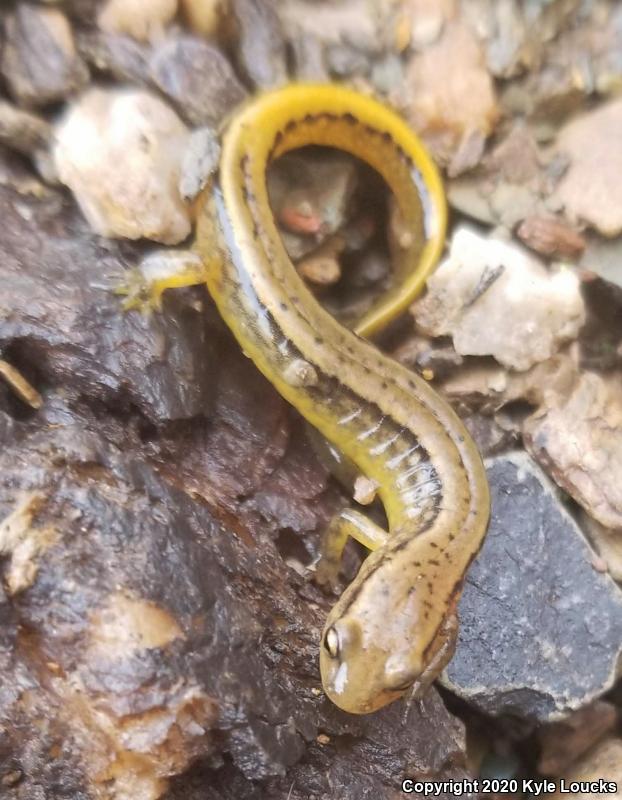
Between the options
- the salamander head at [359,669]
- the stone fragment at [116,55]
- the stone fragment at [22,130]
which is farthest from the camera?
the stone fragment at [116,55]

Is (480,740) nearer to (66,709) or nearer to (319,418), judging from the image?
(319,418)

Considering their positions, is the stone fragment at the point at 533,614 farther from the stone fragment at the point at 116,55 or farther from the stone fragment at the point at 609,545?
the stone fragment at the point at 116,55

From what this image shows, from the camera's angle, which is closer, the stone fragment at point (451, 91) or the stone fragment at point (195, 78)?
the stone fragment at point (195, 78)

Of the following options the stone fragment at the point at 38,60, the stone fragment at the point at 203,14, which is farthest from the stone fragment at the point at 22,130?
the stone fragment at the point at 203,14

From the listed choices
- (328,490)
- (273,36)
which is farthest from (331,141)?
(328,490)

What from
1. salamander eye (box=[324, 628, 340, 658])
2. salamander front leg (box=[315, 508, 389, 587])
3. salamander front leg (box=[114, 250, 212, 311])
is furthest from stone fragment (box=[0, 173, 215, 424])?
salamander eye (box=[324, 628, 340, 658])

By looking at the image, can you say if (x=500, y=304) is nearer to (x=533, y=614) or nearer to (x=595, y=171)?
(x=595, y=171)

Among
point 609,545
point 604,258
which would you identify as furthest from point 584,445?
point 604,258
